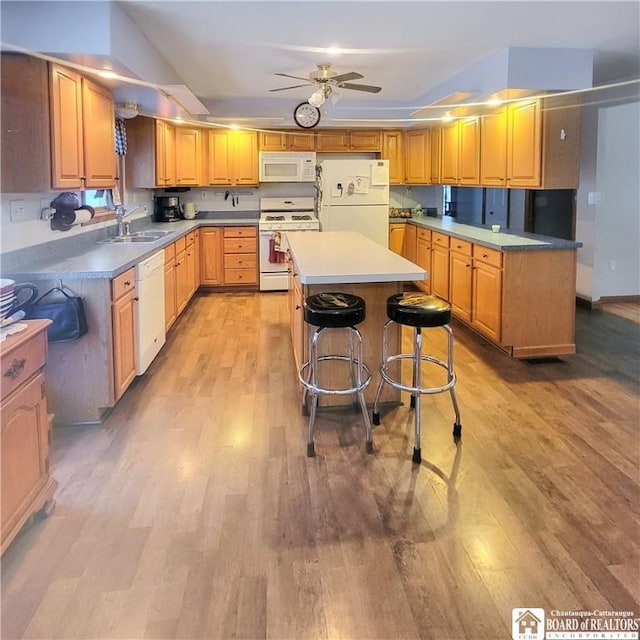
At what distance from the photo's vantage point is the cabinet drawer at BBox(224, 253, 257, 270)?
22.9 feet

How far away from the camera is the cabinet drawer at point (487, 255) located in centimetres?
426

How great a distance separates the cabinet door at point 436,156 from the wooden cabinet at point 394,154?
0.45 metres

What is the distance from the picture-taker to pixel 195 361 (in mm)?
4371

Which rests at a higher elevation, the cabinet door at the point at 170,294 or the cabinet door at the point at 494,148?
the cabinet door at the point at 494,148

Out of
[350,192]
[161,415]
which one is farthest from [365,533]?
[350,192]

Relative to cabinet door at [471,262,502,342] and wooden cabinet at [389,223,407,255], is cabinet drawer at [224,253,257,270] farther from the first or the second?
cabinet door at [471,262,502,342]

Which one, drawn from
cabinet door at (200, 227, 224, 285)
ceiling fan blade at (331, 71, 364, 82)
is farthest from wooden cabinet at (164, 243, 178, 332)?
ceiling fan blade at (331, 71, 364, 82)

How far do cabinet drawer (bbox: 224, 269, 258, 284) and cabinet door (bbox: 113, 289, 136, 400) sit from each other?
3.38 m

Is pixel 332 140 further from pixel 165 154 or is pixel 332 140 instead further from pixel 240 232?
pixel 165 154

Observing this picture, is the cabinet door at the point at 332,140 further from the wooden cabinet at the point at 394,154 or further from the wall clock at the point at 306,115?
the wall clock at the point at 306,115

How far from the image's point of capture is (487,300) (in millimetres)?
4527

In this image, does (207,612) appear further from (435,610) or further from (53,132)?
(53,132)

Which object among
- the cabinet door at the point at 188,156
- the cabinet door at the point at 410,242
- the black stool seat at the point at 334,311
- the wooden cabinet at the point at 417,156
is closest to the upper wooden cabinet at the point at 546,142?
the cabinet door at the point at 410,242

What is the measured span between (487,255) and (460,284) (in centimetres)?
74
